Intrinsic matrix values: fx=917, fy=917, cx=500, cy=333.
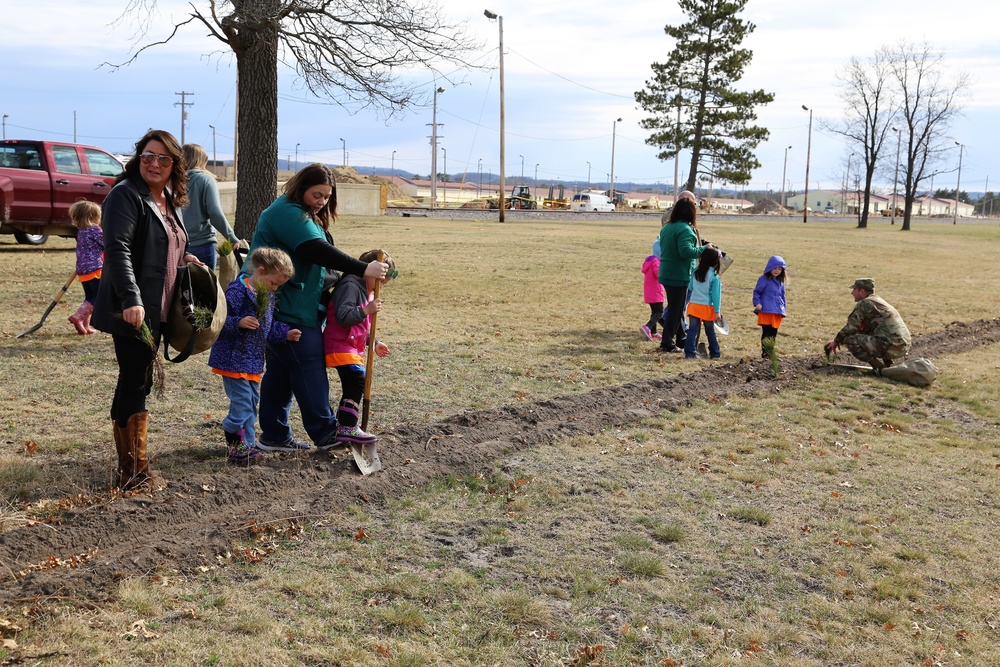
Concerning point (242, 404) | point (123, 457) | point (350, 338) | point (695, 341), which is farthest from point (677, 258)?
point (123, 457)

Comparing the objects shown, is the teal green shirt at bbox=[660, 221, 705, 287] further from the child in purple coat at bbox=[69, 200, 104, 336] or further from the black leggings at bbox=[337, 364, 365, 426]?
the child in purple coat at bbox=[69, 200, 104, 336]

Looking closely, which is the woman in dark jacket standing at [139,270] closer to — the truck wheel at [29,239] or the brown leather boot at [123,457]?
the brown leather boot at [123,457]

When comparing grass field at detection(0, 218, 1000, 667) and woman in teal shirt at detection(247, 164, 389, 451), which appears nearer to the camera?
grass field at detection(0, 218, 1000, 667)

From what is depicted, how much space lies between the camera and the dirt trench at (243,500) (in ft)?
13.3

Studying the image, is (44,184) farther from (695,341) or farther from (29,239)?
(695,341)

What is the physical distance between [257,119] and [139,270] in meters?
8.61

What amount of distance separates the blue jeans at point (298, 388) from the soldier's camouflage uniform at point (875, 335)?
617cm

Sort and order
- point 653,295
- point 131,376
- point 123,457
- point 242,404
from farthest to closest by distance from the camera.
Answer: point 653,295 < point 242,404 < point 123,457 < point 131,376

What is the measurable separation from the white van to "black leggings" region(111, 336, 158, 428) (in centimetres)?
5806

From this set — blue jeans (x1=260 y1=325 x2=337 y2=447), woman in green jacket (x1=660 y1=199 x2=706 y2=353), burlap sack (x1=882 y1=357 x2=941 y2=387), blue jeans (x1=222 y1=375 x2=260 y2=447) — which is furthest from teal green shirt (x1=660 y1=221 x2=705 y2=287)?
blue jeans (x1=222 y1=375 x2=260 y2=447)

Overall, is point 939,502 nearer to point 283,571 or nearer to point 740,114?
point 283,571

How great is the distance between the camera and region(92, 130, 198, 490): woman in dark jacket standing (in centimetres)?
456

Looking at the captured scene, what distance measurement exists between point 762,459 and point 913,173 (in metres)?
58.0

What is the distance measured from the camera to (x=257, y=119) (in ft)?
41.9
